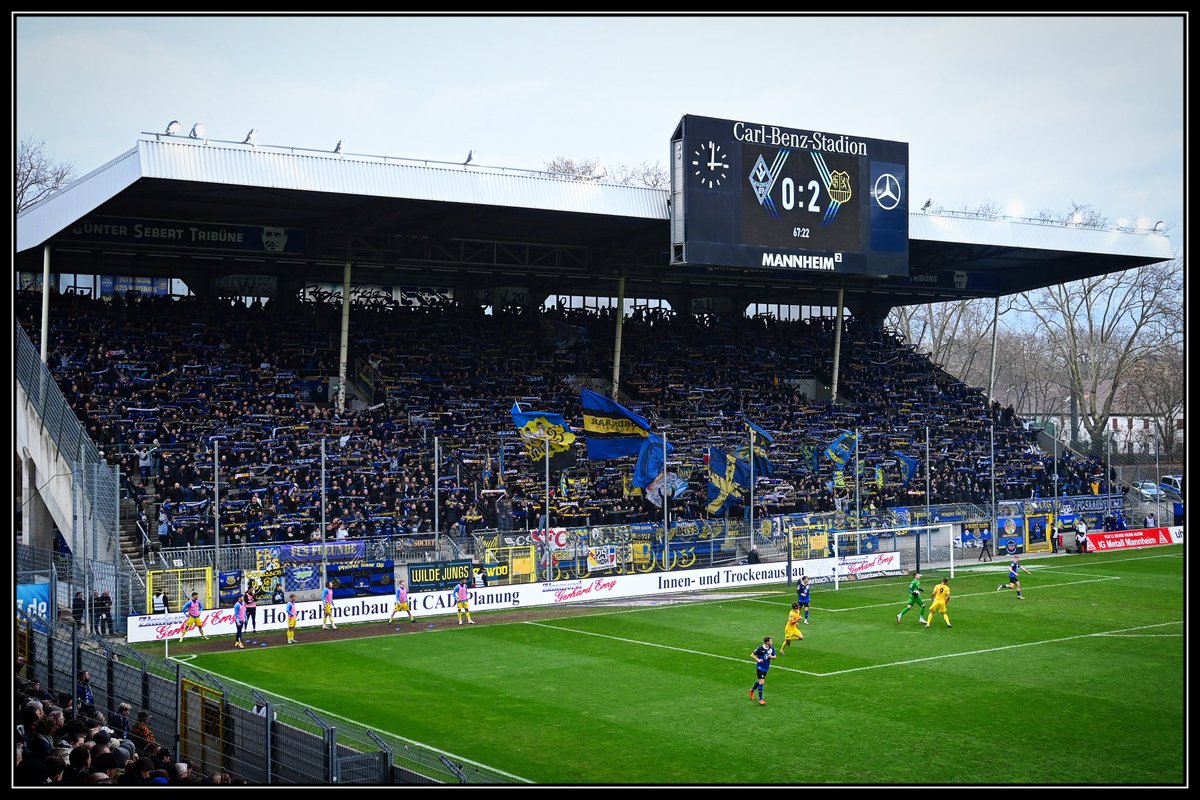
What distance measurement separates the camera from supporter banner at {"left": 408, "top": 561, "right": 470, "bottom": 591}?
4025 cm

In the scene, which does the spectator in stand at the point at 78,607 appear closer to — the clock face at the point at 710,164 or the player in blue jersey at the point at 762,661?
the player in blue jersey at the point at 762,661

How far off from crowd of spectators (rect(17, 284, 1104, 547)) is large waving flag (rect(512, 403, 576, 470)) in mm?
1363

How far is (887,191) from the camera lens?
5334cm

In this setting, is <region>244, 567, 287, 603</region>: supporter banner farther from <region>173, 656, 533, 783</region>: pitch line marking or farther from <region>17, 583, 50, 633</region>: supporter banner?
<region>173, 656, 533, 783</region>: pitch line marking

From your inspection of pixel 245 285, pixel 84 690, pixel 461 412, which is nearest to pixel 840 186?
pixel 461 412

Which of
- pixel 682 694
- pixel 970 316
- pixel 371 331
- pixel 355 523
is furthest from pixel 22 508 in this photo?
pixel 970 316

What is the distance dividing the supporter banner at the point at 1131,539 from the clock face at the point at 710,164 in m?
25.0

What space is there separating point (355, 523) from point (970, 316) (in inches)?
3030

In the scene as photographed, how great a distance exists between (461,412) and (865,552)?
1834 centimetres

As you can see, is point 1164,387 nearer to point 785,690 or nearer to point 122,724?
point 785,690

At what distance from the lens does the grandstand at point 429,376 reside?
135ft

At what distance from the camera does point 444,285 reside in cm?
6162

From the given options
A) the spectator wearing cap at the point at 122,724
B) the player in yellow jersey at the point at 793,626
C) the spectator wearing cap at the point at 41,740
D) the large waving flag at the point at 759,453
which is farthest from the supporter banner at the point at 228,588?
the large waving flag at the point at 759,453

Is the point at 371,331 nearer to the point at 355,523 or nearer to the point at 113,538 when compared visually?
the point at 355,523
